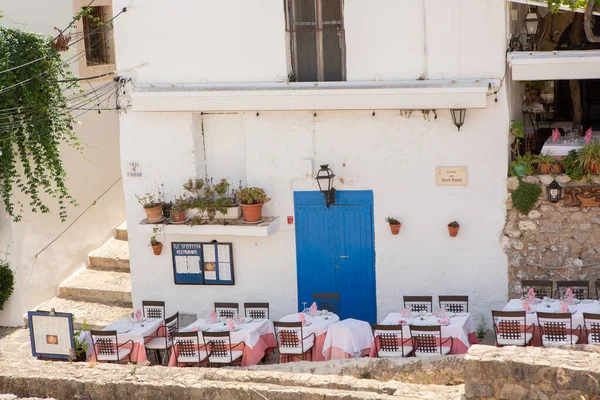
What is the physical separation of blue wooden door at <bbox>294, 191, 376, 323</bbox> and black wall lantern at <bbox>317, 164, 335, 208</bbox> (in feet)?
A: 0.66

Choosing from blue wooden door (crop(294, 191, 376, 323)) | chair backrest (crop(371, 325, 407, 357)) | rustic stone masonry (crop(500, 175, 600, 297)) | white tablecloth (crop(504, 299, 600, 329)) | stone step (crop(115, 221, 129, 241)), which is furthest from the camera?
stone step (crop(115, 221, 129, 241))

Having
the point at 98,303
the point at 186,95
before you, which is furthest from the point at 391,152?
the point at 98,303

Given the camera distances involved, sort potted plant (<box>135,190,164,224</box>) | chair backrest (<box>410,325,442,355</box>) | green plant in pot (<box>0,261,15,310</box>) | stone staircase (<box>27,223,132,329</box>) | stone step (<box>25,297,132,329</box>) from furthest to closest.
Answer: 1. stone staircase (<box>27,223,132,329</box>)
2. green plant in pot (<box>0,261,15,310</box>)
3. stone step (<box>25,297,132,329</box>)
4. potted plant (<box>135,190,164,224</box>)
5. chair backrest (<box>410,325,442,355</box>)

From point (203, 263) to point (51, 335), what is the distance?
11.2ft

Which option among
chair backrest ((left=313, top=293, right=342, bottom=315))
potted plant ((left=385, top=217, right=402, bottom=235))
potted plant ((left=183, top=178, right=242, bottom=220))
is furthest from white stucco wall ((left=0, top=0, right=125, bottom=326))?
potted plant ((left=385, top=217, right=402, bottom=235))

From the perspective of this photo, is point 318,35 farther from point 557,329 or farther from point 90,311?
point 90,311

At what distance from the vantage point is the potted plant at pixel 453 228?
1500cm

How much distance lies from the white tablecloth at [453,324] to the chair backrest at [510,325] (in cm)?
49

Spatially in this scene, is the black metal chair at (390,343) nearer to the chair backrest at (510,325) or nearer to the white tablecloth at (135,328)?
the chair backrest at (510,325)

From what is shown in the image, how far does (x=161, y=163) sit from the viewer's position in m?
16.3

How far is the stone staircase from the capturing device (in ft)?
57.8

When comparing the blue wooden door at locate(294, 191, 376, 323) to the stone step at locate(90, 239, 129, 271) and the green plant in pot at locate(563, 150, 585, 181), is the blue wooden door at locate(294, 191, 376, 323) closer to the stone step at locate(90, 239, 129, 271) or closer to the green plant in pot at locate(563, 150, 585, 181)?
the green plant in pot at locate(563, 150, 585, 181)

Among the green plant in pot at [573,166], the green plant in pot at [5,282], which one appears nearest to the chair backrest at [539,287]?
the green plant in pot at [573,166]

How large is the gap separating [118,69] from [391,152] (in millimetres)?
4941
